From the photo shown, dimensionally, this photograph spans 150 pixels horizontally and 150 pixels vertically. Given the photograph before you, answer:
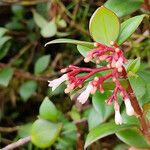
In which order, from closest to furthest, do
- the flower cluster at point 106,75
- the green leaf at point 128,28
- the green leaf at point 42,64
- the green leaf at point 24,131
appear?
the flower cluster at point 106,75
the green leaf at point 128,28
the green leaf at point 24,131
the green leaf at point 42,64

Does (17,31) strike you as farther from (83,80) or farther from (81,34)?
(83,80)

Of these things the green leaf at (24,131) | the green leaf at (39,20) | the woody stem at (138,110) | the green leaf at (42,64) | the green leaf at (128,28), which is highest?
the green leaf at (128,28)

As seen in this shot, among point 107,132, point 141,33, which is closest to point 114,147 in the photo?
point 141,33

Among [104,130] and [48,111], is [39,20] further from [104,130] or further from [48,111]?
[104,130]

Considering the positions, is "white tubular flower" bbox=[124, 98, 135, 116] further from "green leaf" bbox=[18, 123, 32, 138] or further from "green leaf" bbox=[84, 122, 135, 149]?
"green leaf" bbox=[18, 123, 32, 138]

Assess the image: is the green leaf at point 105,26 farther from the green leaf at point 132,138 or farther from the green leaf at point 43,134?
the green leaf at point 43,134

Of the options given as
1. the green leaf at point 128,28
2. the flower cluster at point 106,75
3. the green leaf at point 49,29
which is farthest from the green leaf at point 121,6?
the green leaf at point 49,29

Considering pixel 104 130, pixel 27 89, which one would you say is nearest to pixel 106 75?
pixel 104 130
